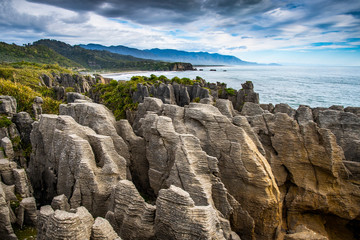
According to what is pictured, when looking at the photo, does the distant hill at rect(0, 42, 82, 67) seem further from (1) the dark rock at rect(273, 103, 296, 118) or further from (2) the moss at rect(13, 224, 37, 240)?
(1) the dark rock at rect(273, 103, 296, 118)

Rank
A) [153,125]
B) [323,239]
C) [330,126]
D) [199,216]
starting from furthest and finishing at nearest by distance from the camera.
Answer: [330,126]
[153,125]
[323,239]
[199,216]

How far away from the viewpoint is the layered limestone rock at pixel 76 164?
1362 cm

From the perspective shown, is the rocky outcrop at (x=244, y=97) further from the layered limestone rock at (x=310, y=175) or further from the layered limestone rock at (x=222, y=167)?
the layered limestone rock at (x=222, y=167)

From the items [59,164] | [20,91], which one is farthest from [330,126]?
[20,91]

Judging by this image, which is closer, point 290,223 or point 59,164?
point 59,164

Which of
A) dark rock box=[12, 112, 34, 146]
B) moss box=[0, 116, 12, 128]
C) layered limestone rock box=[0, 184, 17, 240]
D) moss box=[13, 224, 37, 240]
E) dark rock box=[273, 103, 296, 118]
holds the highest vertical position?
dark rock box=[273, 103, 296, 118]

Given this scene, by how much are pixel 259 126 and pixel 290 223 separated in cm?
808

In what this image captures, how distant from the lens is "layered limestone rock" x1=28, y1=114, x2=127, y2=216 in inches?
536

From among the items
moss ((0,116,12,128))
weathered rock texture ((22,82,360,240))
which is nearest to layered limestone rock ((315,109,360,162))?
weathered rock texture ((22,82,360,240))

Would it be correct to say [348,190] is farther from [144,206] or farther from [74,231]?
[74,231]

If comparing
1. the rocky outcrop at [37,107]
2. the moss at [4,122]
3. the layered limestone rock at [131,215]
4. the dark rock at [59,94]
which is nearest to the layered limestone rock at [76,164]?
the layered limestone rock at [131,215]

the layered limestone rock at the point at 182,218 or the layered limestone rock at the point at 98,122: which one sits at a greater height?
the layered limestone rock at the point at 98,122

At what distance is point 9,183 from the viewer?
14750 mm

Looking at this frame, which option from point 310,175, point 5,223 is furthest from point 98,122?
point 310,175
